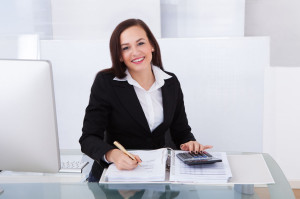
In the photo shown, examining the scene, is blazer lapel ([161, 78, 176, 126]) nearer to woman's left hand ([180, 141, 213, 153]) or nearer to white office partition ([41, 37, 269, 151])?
woman's left hand ([180, 141, 213, 153])

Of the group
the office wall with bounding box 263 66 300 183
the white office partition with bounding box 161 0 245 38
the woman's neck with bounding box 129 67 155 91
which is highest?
the white office partition with bounding box 161 0 245 38

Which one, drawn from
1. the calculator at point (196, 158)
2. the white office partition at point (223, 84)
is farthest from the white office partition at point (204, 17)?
the calculator at point (196, 158)

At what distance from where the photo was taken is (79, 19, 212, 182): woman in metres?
2.07

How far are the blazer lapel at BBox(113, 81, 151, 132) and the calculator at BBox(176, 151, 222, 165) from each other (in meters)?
0.49

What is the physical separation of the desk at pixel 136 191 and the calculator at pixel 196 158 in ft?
0.32

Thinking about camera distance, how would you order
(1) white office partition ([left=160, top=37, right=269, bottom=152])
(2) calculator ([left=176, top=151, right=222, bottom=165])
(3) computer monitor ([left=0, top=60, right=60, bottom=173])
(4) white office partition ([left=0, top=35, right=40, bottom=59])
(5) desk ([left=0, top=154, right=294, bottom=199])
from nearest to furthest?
(3) computer monitor ([left=0, top=60, right=60, bottom=173]) < (5) desk ([left=0, top=154, right=294, bottom=199]) < (2) calculator ([left=176, top=151, right=222, bottom=165]) < (1) white office partition ([left=160, top=37, right=269, bottom=152]) < (4) white office partition ([left=0, top=35, right=40, bottom=59])

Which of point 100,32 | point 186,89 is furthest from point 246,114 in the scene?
point 100,32

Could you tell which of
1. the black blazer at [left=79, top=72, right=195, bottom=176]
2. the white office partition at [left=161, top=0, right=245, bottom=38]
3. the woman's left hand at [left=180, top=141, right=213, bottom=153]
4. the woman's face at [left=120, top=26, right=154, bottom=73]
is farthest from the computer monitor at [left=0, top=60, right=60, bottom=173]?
the white office partition at [left=161, top=0, right=245, bottom=38]

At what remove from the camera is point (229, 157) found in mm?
1727

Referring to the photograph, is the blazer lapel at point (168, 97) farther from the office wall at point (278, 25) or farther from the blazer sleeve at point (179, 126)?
the office wall at point (278, 25)

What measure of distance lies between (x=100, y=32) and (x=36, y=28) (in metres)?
0.58

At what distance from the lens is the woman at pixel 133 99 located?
207 cm

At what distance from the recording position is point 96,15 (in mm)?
3172

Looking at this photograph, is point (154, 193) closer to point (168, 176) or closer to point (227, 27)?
point (168, 176)
